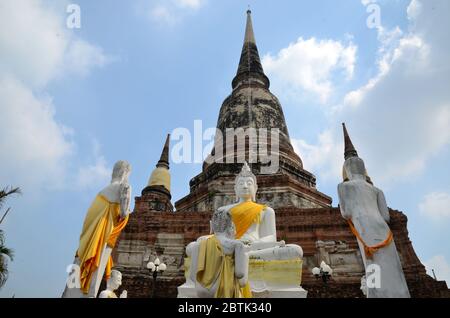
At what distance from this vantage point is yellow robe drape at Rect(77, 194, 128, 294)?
4969 millimetres

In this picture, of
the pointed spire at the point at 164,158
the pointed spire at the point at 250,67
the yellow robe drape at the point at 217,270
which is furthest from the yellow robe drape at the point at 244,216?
the pointed spire at the point at 250,67

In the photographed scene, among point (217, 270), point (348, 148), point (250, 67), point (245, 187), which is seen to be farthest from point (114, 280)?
point (250, 67)

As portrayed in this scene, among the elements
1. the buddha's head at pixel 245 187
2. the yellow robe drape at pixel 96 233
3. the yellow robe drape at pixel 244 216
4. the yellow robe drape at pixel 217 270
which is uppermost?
the buddha's head at pixel 245 187

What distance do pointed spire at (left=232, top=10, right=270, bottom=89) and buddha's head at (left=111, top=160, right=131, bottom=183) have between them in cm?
1592

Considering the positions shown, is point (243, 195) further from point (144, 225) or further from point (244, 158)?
point (244, 158)

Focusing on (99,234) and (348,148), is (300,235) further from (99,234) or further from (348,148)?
(99,234)

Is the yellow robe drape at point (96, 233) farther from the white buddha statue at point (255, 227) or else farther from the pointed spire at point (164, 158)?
the pointed spire at point (164, 158)

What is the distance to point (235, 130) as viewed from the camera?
59.3ft

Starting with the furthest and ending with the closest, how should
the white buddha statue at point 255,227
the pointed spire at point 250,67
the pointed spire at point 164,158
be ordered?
1. the pointed spire at point 250,67
2. the pointed spire at point 164,158
3. the white buddha statue at point 255,227

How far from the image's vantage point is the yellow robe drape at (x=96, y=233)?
497 cm

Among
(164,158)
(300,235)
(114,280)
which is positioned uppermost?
(164,158)

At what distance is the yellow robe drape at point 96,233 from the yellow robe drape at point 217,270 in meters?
1.53

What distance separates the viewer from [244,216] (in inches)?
284

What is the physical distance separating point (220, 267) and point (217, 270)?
0.17 ft
